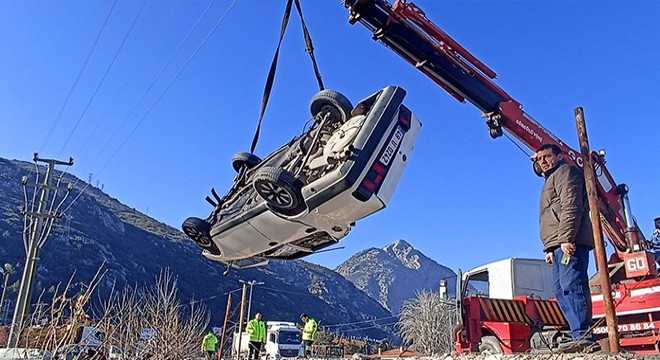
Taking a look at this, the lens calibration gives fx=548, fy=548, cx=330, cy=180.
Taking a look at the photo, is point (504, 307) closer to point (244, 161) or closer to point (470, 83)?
point (470, 83)

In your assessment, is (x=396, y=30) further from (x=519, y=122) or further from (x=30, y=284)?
(x=30, y=284)

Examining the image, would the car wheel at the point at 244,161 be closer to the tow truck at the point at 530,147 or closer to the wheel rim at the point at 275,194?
the wheel rim at the point at 275,194

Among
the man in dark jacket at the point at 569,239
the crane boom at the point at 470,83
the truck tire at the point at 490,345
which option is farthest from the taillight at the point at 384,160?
the truck tire at the point at 490,345

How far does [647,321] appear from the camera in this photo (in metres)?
8.02

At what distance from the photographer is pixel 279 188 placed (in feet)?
14.8

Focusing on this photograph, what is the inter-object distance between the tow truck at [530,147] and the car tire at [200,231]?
4.97 m

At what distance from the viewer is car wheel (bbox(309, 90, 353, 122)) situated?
502cm

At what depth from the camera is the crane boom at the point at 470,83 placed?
30.6 ft

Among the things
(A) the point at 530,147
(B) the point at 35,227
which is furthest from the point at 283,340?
(A) the point at 530,147

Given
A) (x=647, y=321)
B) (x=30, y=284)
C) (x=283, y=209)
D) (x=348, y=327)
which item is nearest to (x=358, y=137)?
(x=283, y=209)

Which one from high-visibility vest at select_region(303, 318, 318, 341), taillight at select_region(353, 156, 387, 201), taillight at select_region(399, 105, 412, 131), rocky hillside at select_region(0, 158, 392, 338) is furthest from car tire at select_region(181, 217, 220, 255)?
rocky hillside at select_region(0, 158, 392, 338)

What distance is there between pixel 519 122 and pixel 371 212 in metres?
6.73

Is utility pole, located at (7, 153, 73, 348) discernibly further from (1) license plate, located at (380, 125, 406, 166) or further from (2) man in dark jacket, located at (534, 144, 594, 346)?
(2) man in dark jacket, located at (534, 144, 594, 346)

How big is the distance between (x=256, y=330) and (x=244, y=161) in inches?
284
